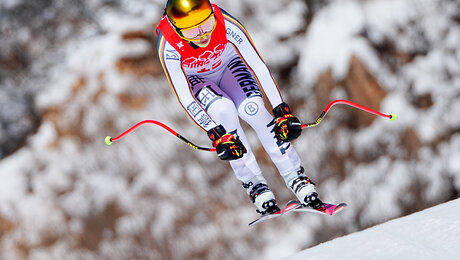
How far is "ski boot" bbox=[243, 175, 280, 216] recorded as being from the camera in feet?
7.57

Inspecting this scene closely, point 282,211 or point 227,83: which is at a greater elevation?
point 227,83

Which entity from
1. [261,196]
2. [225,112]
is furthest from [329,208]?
[225,112]

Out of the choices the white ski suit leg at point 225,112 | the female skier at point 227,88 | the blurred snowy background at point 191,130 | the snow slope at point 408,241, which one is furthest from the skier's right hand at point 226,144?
the blurred snowy background at point 191,130

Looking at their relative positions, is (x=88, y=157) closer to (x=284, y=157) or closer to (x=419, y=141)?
(x=284, y=157)

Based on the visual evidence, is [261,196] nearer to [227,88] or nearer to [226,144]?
[226,144]

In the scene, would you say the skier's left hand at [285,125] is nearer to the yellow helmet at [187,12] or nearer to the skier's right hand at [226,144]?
the skier's right hand at [226,144]

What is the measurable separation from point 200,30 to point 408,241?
1.58m

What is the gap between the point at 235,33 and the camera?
2131mm

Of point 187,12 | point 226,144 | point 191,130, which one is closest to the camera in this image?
point 187,12

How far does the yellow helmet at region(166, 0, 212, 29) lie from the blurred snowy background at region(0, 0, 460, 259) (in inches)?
48.6

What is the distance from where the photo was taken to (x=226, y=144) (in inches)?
81.1

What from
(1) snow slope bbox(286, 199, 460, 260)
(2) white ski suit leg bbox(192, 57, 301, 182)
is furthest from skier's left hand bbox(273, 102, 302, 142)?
(1) snow slope bbox(286, 199, 460, 260)

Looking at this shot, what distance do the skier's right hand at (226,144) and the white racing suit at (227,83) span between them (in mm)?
46

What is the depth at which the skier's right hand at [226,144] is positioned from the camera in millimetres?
2053
